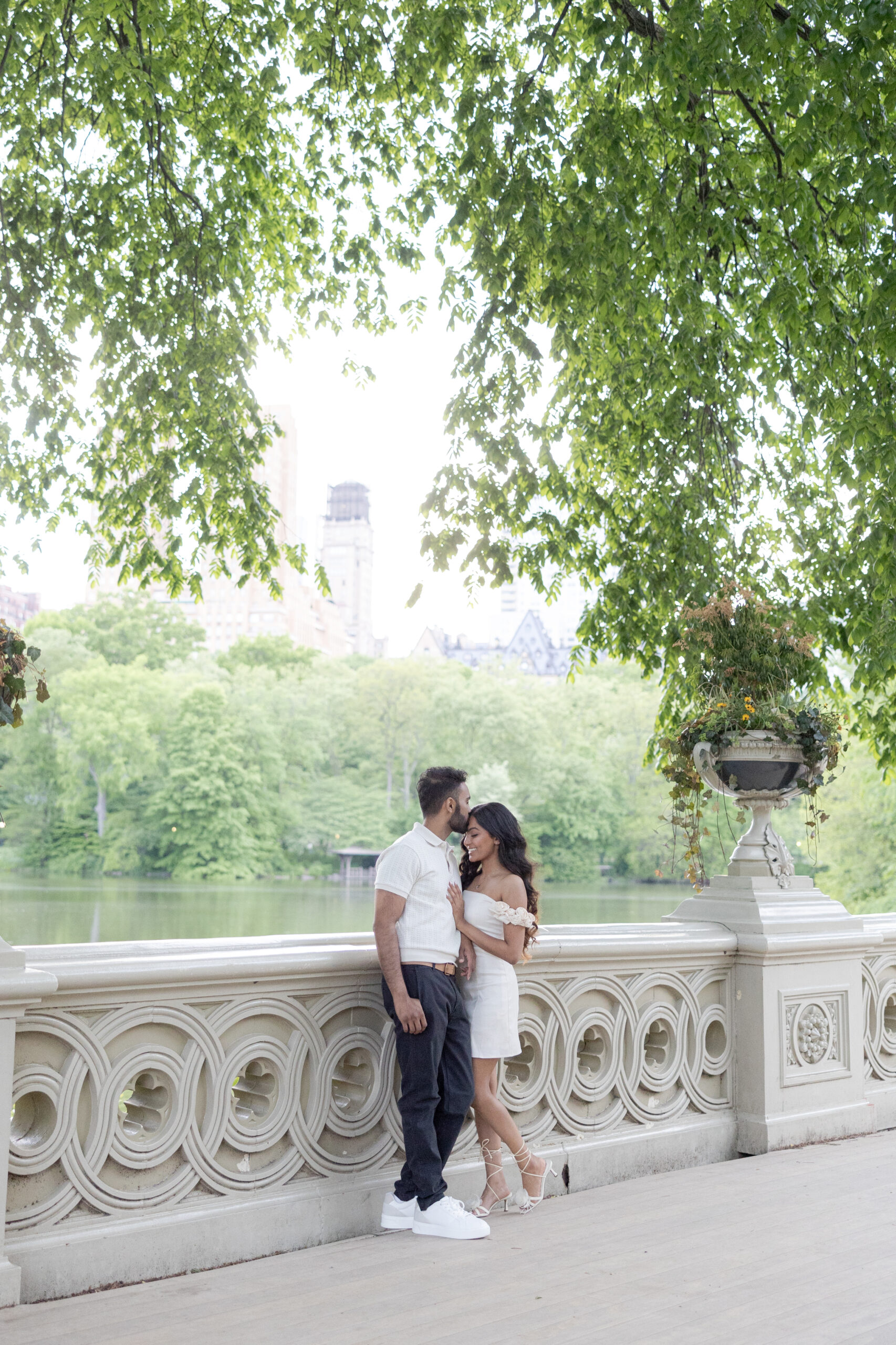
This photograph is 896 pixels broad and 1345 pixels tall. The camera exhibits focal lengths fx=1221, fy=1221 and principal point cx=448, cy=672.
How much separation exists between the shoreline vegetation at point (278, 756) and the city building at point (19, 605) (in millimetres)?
8156

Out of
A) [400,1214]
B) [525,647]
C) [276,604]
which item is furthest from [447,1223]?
[525,647]

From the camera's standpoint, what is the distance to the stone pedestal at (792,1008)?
5762 millimetres

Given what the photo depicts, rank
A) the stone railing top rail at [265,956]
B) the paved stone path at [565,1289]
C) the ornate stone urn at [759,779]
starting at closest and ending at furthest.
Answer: the paved stone path at [565,1289] < the stone railing top rail at [265,956] < the ornate stone urn at [759,779]

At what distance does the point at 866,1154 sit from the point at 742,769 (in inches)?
73.9

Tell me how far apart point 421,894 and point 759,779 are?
2535 millimetres

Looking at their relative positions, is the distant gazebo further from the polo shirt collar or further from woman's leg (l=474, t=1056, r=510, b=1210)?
the polo shirt collar

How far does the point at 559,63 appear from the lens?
8664 millimetres

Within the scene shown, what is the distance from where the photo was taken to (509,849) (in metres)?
4.57

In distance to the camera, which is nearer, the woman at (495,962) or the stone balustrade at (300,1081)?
the stone balustrade at (300,1081)

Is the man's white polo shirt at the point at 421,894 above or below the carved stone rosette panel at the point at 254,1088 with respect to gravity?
above

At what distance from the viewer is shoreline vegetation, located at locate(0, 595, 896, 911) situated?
179 feet

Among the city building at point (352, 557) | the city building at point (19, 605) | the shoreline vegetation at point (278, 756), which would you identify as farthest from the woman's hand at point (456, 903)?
the city building at point (352, 557)

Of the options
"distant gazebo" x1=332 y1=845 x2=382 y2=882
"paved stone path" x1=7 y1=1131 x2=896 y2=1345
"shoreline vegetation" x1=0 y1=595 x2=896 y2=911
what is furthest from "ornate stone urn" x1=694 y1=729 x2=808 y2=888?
"distant gazebo" x1=332 y1=845 x2=382 y2=882

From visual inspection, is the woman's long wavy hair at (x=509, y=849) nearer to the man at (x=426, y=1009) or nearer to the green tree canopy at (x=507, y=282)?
the man at (x=426, y=1009)
